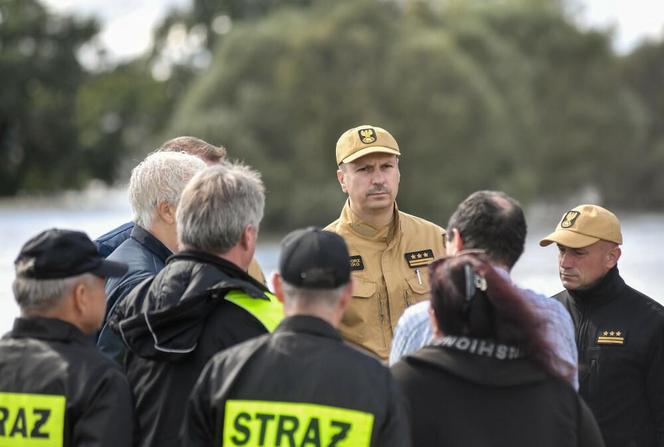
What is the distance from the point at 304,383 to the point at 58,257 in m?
0.88

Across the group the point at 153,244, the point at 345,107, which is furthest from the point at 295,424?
the point at 345,107

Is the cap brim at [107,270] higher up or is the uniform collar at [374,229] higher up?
the uniform collar at [374,229]

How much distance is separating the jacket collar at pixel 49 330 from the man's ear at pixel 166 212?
1.11 metres

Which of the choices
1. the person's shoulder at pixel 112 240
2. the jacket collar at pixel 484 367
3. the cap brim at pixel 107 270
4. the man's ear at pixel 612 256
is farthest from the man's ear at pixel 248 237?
the man's ear at pixel 612 256

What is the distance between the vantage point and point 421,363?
9.25 ft

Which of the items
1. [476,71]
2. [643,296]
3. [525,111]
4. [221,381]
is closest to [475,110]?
[476,71]

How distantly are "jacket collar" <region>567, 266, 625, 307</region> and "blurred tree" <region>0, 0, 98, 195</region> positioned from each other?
2201 inches

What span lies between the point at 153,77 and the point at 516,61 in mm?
26155

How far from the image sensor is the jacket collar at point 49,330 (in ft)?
9.76

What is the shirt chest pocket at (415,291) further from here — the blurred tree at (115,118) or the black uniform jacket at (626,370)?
the blurred tree at (115,118)

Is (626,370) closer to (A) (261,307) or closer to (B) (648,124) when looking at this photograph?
(A) (261,307)

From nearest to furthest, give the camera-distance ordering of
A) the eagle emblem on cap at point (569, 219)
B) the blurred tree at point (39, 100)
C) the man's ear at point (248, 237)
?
the man's ear at point (248, 237)
the eagle emblem on cap at point (569, 219)
the blurred tree at point (39, 100)

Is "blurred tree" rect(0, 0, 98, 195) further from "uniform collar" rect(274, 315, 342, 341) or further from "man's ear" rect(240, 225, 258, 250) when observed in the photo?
"uniform collar" rect(274, 315, 342, 341)

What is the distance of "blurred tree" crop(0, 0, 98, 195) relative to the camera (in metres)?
58.3
